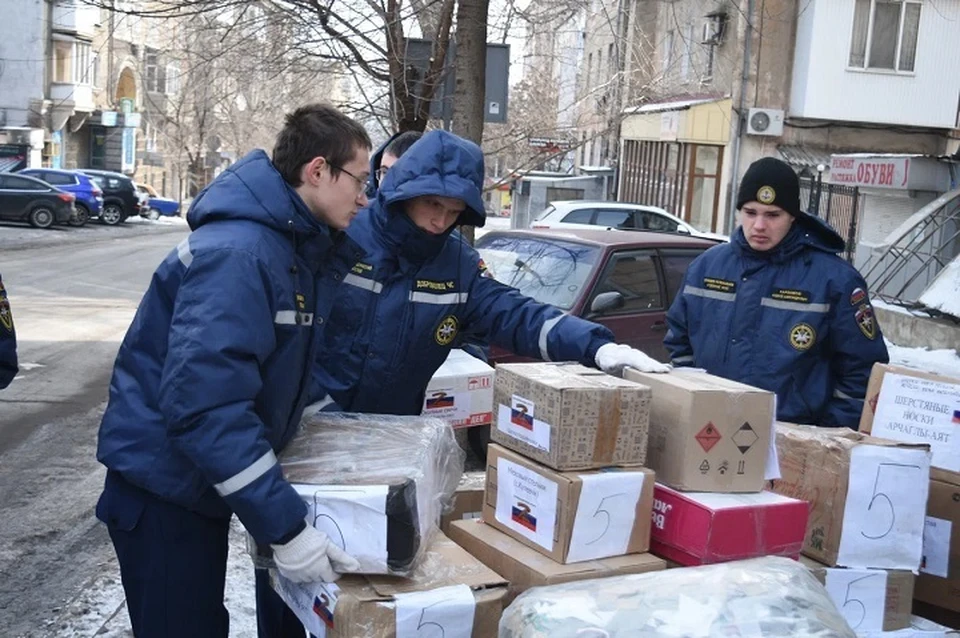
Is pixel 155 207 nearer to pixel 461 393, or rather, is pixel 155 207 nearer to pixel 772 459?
pixel 461 393

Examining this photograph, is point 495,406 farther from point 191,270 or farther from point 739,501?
point 191,270

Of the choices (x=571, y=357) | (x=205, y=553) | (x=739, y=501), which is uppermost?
(x=571, y=357)

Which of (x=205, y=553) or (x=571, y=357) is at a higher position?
(x=571, y=357)

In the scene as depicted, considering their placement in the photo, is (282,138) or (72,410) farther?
(72,410)

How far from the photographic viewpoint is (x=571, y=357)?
3.61 m

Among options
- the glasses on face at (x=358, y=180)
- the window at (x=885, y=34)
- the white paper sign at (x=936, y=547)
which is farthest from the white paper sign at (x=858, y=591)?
the window at (x=885, y=34)

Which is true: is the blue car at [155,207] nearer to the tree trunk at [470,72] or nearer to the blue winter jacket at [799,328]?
the tree trunk at [470,72]

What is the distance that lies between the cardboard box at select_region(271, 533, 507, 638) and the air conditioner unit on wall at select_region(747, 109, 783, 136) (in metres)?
24.1

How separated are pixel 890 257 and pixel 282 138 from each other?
1635cm

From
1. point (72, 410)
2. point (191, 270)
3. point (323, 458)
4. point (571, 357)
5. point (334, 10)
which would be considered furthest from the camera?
point (334, 10)

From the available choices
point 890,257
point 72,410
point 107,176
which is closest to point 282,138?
point 72,410

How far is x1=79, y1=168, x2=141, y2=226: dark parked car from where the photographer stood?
35938 millimetres

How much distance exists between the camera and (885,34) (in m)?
25.5

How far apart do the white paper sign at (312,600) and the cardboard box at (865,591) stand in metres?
1.38
